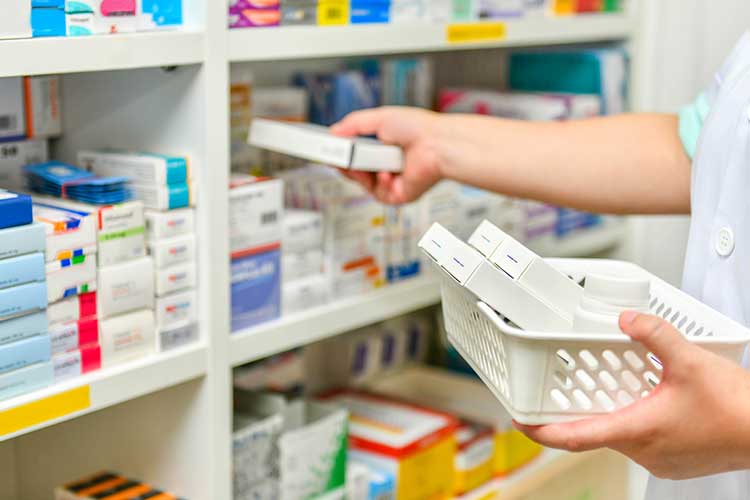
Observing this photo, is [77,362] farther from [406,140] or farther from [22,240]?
[406,140]

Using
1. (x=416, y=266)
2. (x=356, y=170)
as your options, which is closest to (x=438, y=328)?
(x=416, y=266)

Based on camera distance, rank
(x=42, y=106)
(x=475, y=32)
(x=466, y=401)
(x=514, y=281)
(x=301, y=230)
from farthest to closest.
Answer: (x=466, y=401) → (x=475, y=32) → (x=301, y=230) → (x=42, y=106) → (x=514, y=281)

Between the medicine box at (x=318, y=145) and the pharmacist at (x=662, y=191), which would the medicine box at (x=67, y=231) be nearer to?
the medicine box at (x=318, y=145)

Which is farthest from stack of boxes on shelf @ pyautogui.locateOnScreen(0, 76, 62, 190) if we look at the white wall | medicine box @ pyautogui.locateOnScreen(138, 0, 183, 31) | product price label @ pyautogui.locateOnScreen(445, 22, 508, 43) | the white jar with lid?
the white wall

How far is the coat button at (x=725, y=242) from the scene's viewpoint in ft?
3.28

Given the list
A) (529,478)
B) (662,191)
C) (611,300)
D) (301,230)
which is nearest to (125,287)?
(301,230)

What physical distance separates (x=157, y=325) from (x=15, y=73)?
342 millimetres

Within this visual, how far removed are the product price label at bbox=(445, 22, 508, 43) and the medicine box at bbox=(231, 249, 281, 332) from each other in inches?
17.5

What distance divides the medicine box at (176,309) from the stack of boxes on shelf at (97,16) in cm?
30

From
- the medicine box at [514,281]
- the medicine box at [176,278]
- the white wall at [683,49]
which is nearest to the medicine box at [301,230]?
the medicine box at [176,278]

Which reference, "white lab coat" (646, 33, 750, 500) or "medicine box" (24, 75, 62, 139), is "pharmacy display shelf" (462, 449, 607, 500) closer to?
"white lab coat" (646, 33, 750, 500)

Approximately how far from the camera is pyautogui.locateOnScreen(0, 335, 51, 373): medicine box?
0.99m

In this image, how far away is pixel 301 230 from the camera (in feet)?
4.49

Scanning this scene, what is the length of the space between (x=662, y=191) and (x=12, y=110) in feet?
2.66
